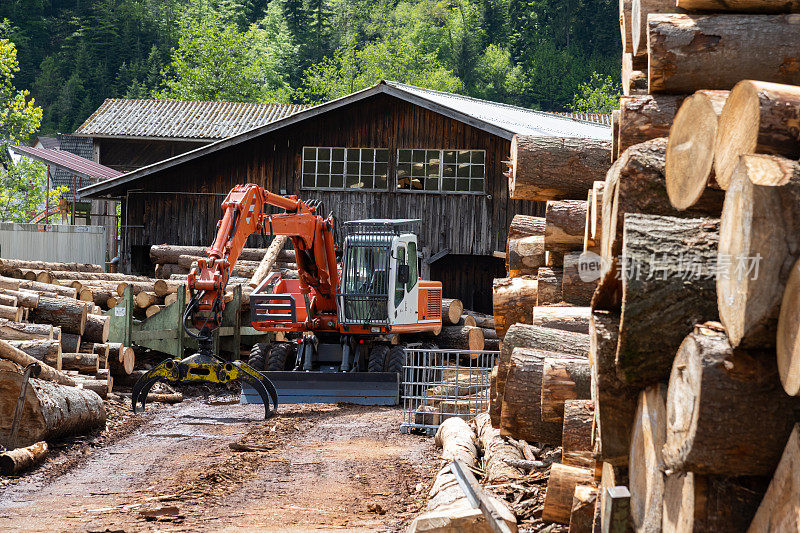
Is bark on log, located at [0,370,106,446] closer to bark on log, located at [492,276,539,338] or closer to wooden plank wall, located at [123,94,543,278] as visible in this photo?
bark on log, located at [492,276,539,338]

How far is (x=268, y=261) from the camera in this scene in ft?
74.8

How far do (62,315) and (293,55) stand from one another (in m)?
78.3

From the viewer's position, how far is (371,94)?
2452 cm

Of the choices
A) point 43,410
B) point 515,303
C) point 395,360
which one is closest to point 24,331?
point 43,410

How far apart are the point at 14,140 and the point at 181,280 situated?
38555 mm

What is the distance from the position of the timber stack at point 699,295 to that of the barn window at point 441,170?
58.6ft

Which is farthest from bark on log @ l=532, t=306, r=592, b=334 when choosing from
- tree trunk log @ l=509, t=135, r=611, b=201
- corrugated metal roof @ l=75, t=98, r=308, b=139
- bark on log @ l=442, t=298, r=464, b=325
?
corrugated metal roof @ l=75, t=98, r=308, b=139

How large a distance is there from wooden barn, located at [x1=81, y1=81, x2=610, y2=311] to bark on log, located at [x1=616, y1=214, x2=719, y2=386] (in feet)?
63.8

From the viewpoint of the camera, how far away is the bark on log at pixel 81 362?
14883 mm

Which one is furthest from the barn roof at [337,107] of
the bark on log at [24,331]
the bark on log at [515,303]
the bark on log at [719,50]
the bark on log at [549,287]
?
the bark on log at [719,50]

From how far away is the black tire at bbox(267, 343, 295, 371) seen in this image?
17656mm

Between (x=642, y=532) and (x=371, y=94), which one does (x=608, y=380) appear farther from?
(x=371, y=94)

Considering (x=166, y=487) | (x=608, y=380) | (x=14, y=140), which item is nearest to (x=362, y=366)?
(x=166, y=487)

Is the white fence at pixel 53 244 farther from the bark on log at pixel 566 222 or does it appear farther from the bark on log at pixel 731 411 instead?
the bark on log at pixel 731 411
